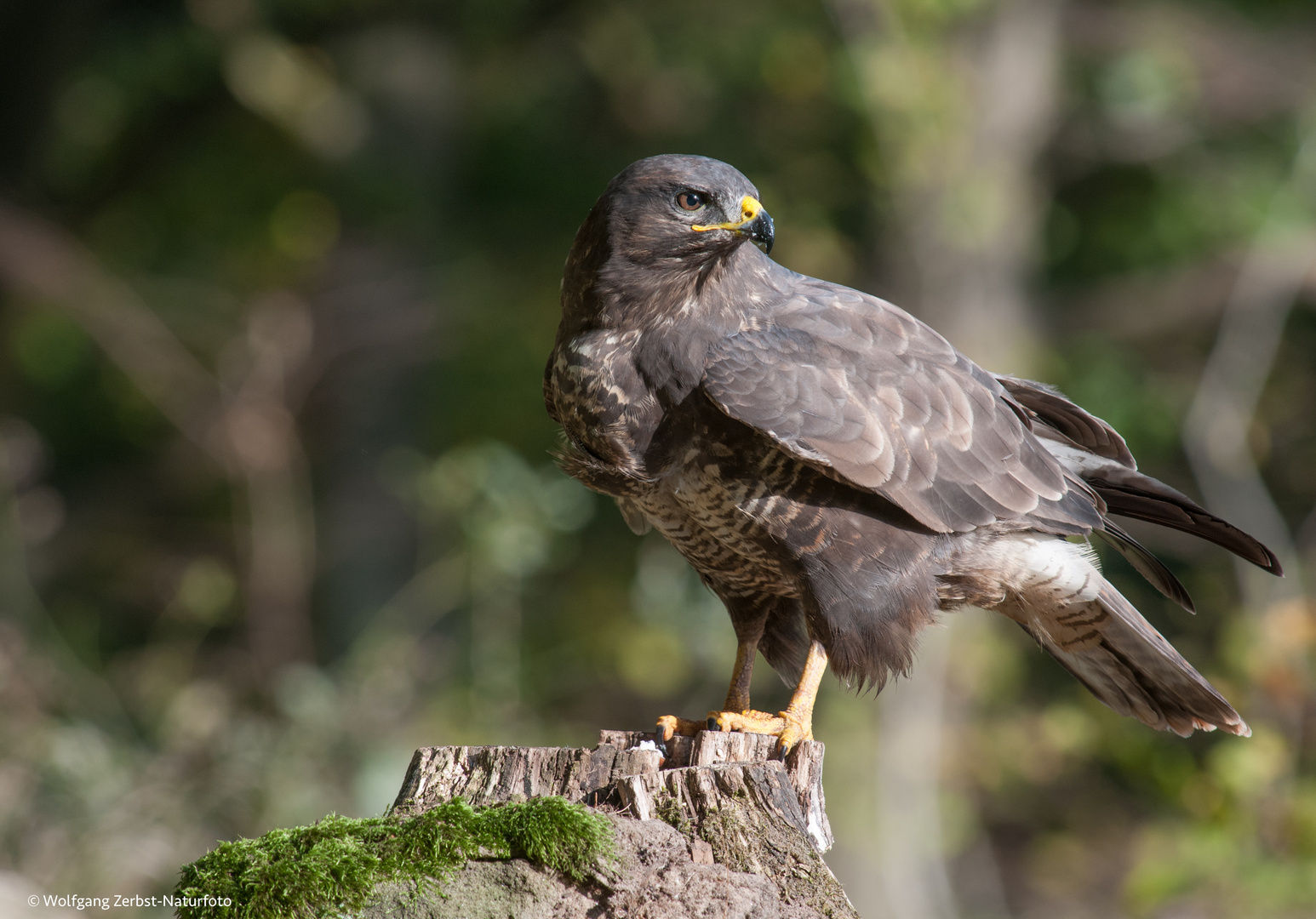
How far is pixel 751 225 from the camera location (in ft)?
9.24

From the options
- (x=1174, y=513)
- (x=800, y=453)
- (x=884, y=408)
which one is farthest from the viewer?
(x=1174, y=513)

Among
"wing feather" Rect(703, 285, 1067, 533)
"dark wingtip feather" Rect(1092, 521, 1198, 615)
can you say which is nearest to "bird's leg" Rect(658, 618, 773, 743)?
"wing feather" Rect(703, 285, 1067, 533)

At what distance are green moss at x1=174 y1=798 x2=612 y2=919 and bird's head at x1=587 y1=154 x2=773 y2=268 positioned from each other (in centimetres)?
Result: 137

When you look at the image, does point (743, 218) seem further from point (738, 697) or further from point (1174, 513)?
point (1174, 513)

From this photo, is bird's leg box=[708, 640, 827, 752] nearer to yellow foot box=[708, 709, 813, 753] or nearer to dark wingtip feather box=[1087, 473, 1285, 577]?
yellow foot box=[708, 709, 813, 753]

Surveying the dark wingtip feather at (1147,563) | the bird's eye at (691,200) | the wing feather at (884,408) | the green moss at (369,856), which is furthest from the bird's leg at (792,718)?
the bird's eye at (691,200)

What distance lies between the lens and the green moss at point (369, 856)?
76.6 inches

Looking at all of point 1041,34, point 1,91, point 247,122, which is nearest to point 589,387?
point 1041,34

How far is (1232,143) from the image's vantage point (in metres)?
7.95

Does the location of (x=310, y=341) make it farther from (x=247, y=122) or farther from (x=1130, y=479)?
(x=1130, y=479)

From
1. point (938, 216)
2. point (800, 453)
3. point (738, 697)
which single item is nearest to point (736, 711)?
point (738, 697)

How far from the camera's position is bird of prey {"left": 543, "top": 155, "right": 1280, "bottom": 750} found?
9.10 ft

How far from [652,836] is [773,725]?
717mm

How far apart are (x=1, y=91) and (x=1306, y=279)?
7942 mm
